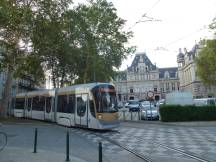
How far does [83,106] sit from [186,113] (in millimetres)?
10014

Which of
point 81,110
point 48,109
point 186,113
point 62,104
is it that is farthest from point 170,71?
point 81,110

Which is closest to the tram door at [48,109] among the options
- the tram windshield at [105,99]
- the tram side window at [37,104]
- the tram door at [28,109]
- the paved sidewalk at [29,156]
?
the tram side window at [37,104]

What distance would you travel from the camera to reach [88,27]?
138 feet

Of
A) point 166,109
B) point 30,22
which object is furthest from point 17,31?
point 166,109

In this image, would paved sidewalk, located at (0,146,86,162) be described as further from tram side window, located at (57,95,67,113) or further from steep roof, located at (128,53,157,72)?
steep roof, located at (128,53,157,72)

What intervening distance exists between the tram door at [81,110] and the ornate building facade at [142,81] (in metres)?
97.8

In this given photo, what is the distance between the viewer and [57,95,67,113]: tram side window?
74.9ft

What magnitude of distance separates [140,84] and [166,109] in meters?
94.9

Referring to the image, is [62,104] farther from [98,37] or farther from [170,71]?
→ [170,71]

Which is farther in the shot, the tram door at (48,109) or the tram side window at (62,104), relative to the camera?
the tram door at (48,109)

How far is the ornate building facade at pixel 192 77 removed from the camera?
303 feet

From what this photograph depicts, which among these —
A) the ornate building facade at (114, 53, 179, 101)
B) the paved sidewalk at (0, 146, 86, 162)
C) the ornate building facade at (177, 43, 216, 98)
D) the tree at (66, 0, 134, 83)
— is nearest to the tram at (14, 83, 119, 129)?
the paved sidewalk at (0, 146, 86, 162)

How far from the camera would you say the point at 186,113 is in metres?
25.7

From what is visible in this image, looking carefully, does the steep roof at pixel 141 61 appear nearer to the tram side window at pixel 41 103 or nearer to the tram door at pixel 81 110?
the tram side window at pixel 41 103
